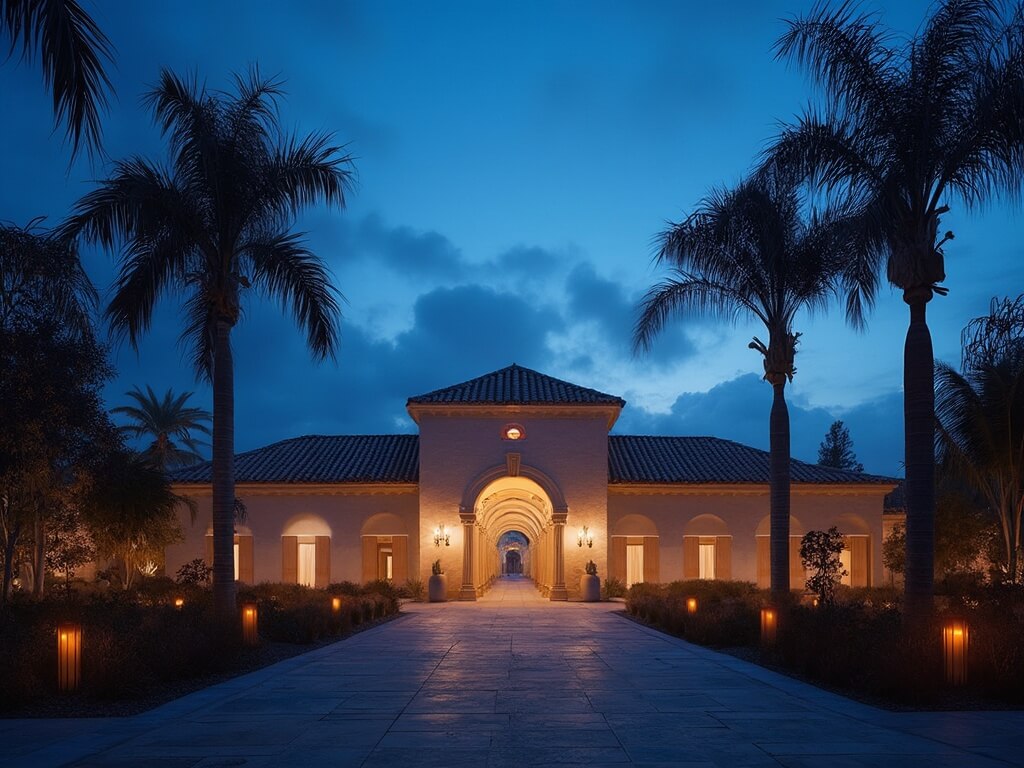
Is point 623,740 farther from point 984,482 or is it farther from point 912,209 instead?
point 984,482

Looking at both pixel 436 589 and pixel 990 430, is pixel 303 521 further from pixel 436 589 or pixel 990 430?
pixel 990 430

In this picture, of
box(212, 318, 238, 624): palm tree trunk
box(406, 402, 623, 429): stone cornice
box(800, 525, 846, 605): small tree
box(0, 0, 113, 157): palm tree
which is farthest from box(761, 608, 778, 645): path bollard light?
box(406, 402, 623, 429): stone cornice

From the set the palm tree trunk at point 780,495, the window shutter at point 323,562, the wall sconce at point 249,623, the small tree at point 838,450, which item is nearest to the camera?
the wall sconce at point 249,623

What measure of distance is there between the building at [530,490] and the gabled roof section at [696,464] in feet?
0.42

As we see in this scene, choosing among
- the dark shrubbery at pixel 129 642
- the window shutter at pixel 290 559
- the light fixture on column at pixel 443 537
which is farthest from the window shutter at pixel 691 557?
the dark shrubbery at pixel 129 642

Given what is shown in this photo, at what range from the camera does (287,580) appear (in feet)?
112

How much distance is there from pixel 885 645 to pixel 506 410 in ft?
75.8

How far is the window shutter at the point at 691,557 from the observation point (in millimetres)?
34375

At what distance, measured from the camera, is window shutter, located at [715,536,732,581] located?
3441 centimetres

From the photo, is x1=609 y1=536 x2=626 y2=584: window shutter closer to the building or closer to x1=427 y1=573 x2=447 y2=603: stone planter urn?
the building

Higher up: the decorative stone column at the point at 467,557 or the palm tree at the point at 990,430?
the palm tree at the point at 990,430

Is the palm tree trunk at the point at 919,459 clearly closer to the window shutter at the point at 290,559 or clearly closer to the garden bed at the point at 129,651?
the garden bed at the point at 129,651

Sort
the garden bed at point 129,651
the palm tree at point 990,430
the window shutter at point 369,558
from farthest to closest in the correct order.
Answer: the window shutter at point 369,558
the palm tree at point 990,430
the garden bed at point 129,651

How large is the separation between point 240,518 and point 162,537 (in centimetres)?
760
